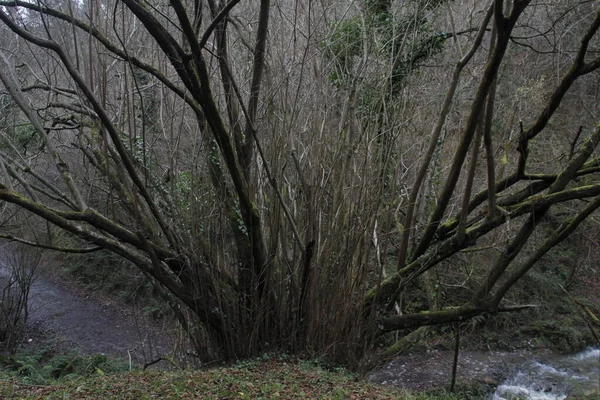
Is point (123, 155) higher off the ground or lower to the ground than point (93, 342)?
higher

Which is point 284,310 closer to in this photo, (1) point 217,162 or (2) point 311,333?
(2) point 311,333

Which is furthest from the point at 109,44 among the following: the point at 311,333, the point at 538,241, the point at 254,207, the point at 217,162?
the point at 538,241

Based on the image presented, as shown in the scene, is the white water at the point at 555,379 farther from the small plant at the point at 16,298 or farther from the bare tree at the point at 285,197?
the small plant at the point at 16,298

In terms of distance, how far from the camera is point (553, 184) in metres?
5.74

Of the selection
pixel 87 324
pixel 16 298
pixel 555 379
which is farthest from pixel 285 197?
pixel 87 324

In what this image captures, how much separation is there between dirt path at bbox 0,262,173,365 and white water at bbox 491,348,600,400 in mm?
7817

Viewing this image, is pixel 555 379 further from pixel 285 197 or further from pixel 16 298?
pixel 16 298

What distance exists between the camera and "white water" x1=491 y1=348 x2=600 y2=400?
9585 mm

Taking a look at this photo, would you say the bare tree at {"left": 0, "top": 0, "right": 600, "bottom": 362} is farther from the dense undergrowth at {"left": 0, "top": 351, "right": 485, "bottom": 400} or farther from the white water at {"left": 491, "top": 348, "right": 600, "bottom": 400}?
the white water at {"left": 491, "top": 348, "right": 600, "bottom": 400}

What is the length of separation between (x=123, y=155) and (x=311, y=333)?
2971 millimetres

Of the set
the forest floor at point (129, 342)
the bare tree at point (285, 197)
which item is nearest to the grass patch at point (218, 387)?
the bare tree at point (285, 197)

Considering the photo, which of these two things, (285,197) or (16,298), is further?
(16,298)

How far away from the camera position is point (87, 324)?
48.8ft

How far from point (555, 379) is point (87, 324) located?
41.3ft
